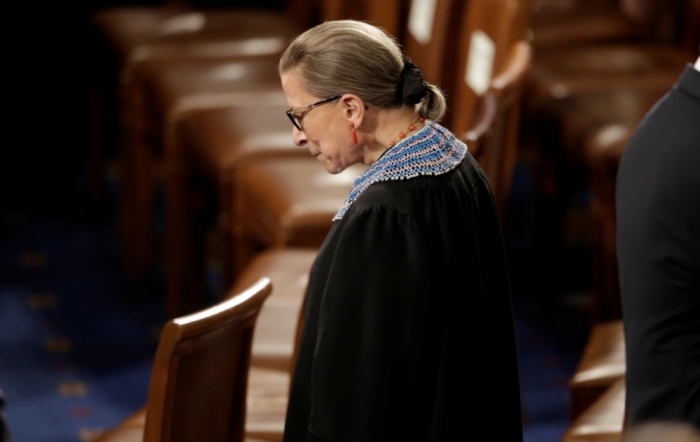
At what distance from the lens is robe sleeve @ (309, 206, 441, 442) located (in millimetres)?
1415

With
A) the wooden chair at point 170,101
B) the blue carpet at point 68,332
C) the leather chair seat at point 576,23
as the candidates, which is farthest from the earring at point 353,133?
the leather chair seat at point 576,23

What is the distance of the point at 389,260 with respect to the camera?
4.63ft

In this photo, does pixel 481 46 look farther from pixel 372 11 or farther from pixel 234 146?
pixel 234 146

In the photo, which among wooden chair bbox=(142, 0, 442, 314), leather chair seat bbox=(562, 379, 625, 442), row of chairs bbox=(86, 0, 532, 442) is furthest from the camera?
wooden chair bbox=(142, 0, 442, 314)

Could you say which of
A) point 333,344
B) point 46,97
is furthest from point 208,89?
point 333,344

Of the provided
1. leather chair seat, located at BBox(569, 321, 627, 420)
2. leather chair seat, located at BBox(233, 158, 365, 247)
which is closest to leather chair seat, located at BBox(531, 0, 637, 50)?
leather chair seat, located at BBox(233, 158, 365, 247)

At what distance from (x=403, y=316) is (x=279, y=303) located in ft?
3.72

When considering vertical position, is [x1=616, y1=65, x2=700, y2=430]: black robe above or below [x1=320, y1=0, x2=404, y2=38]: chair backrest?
below

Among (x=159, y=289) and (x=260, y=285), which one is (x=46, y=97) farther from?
(x=260, y=285)

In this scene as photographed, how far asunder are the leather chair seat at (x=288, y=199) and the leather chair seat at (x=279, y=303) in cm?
6

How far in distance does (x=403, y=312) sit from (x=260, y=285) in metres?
0.35

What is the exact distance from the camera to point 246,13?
14.0 ft

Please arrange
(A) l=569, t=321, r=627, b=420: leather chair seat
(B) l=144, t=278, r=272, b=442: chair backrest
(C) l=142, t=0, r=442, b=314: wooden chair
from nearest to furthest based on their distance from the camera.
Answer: (B) l=144, t=278, r=272, b=442: chair backrest, (A) l=569, t=321, r=627, b=420: leather chair seat, (C) l=142, t=0, r=442, b=314: wooden chair

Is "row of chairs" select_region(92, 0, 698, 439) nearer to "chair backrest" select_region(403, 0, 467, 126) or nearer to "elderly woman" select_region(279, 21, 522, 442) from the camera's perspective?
"chair backrest" select_region(403, 0, 467, 126)
